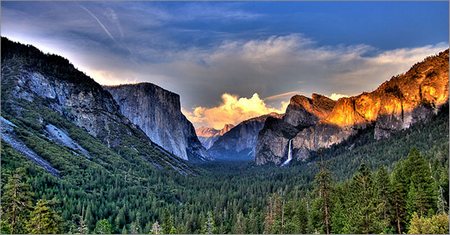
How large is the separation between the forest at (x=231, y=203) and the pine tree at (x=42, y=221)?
0.09m

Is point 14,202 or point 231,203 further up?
point 14,202

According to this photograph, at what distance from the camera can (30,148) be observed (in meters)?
175

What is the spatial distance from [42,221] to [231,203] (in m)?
108

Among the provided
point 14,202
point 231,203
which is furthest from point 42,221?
point 231,203

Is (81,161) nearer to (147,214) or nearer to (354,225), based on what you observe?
(147,214)

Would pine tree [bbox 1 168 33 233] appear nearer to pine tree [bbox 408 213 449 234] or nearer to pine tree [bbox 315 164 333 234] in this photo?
pine tree [bbox 315 164 333 234]

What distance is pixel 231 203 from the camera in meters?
145

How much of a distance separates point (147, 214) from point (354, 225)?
308ft

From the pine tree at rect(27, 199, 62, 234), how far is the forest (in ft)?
0.28

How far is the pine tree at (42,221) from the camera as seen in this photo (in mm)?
39156

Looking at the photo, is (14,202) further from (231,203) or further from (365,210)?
(231,203)

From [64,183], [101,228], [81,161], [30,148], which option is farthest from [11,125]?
[101,228]

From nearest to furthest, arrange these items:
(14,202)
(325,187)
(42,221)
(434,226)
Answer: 1. (14,202)
2. (42,221)
3. (434,226)
4. (325,187)

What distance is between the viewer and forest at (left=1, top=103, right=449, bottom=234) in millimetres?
42000
